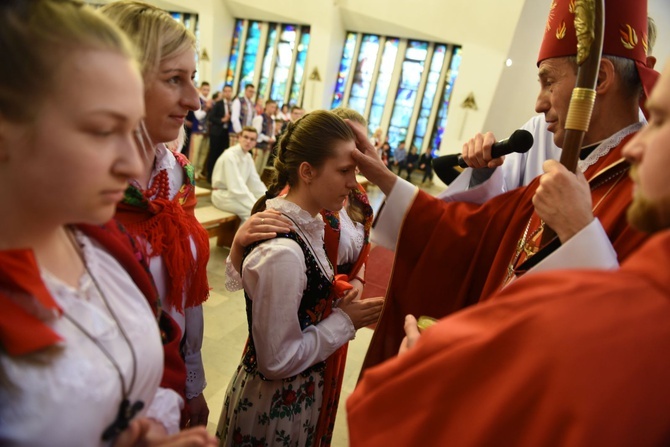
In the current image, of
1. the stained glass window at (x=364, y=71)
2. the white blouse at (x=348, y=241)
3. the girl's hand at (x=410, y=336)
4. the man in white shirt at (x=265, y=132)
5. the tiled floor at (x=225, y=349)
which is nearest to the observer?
the girl's hand at (x=410, y=336)

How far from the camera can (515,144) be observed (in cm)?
145

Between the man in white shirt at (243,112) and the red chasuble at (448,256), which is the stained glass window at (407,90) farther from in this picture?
the red chasuble at (448,256)

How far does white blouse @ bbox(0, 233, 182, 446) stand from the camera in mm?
593

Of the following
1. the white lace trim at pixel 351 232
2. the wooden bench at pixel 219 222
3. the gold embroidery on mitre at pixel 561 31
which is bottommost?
the wooden bench at pixel 219 222

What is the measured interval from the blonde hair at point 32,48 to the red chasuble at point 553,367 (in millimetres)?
711

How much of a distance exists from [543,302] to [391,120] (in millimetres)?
14511

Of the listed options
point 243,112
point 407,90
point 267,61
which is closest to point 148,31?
point 243,112

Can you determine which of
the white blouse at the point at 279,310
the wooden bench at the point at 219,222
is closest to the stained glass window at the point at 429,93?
the wooden bench at the point at 219,222

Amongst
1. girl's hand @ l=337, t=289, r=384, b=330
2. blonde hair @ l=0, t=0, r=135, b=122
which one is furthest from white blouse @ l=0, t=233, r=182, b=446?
girl's hand @ l=337, t=289, r=384, b=330

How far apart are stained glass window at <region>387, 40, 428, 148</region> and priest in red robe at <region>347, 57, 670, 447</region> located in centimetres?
1426

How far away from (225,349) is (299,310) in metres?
1.90

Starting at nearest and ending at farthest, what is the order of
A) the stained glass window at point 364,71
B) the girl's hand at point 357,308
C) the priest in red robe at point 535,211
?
1. the priest in red robe at point 535,211
2. the girl's hand at point 357,308
3. the stained glass window at point 364,71

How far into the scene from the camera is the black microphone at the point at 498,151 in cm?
142

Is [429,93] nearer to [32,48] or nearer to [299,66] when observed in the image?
[299,66]
